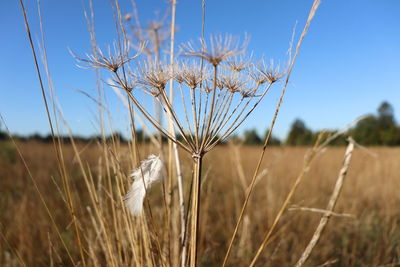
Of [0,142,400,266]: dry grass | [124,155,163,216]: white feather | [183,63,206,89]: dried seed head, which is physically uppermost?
[183,63,206,89]: dried seed head

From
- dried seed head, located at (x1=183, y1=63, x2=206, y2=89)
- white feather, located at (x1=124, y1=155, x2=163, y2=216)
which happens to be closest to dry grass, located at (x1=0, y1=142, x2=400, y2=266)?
white feather, located at (x1=124, y1=155, x2=163, y2=216)

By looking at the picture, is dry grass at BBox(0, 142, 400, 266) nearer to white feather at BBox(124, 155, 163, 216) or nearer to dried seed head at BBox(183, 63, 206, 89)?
white feather at BBox(124, 155, 163, 216)

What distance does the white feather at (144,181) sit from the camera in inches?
25.0

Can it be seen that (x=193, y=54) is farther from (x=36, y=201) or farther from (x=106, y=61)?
(x=36, y=201)

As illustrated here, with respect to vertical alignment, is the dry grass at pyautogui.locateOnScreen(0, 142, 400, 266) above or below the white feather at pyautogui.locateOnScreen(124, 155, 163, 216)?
below

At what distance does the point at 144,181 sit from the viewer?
63 cm

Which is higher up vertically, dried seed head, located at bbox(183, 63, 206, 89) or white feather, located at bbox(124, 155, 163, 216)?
dried seed head, located at bbox(183, 63, 206, 89)

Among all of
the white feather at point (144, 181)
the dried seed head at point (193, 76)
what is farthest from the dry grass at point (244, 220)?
the dried seed head at point (193, 76)

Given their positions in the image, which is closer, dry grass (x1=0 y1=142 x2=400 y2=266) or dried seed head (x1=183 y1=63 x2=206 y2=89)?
dried seed head (x1=183 y1=63 x2=206 y2=89)

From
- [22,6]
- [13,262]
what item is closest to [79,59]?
[22,6]

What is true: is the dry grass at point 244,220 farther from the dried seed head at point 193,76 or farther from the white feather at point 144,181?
the dried seed head at point 193,76

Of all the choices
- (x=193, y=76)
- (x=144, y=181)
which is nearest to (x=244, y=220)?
(x=144, y=181)

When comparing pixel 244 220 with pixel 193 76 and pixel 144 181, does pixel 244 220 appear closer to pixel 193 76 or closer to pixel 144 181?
pixel 144 181

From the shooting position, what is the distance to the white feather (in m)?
0.64
